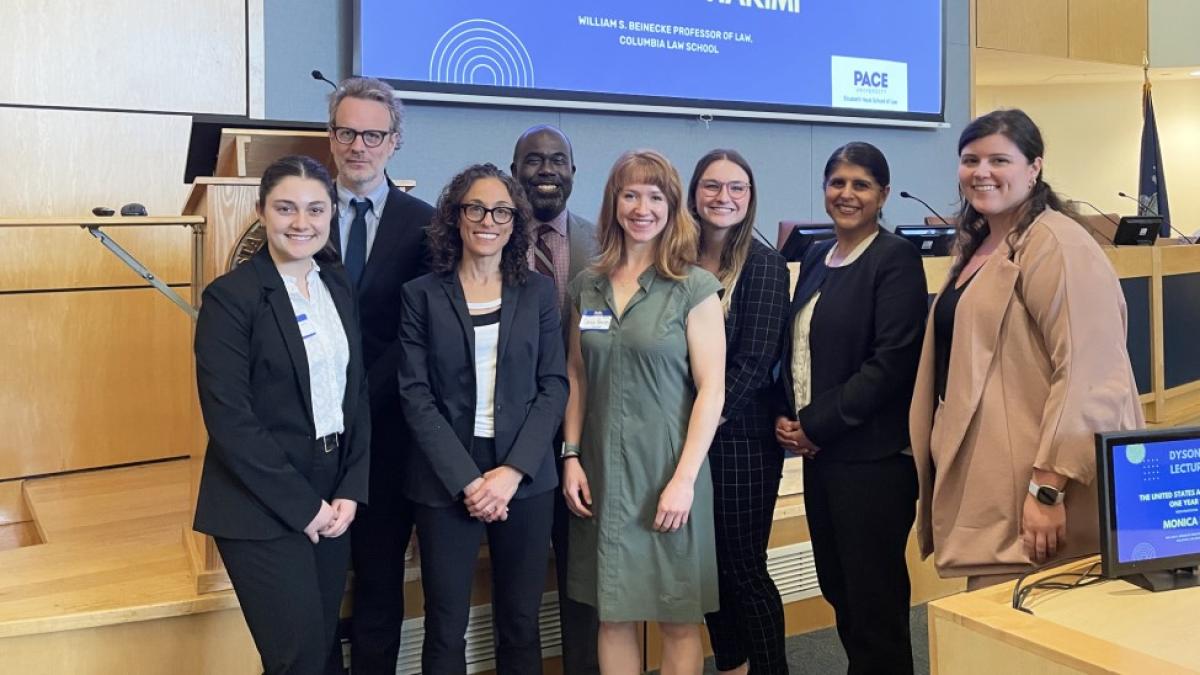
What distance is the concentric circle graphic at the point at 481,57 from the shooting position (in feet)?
14.2

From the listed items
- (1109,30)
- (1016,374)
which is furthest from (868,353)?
(1109,30)

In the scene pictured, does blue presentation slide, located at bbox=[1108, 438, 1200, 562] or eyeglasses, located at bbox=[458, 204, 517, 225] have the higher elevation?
eyeglasses, located at bbox=[458, 204, 517, 225]

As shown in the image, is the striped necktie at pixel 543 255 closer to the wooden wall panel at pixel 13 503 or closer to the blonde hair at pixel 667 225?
the blonde hair at pixel 667 225

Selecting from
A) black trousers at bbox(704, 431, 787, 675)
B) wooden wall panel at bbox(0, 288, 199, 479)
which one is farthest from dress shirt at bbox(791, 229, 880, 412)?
wooden wall panel at bbox(0, 288, 199, 479)

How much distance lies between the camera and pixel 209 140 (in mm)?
2293

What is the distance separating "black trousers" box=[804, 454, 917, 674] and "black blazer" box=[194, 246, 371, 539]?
1156mm

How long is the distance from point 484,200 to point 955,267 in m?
1.02

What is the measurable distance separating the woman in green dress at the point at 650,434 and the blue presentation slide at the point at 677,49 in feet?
7.95

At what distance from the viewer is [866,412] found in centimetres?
214

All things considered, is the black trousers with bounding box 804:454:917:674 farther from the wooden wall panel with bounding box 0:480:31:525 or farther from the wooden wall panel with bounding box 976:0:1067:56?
the wooden wall panel with bounding box 976:0:1067:56

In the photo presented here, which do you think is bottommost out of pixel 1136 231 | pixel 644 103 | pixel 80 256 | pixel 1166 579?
pixel 1166 579

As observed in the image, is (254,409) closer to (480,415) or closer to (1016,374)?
(480,415)

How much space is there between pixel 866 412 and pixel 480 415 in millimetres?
850

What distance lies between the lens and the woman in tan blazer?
5.77 feet
